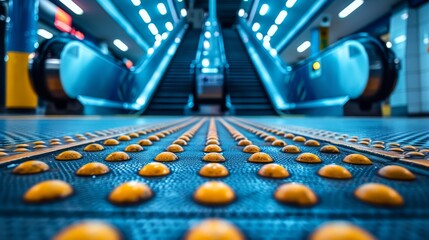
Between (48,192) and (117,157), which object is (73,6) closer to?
(117,157)

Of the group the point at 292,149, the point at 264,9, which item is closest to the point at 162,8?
the point at 264,9

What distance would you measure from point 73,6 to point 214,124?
10.2 metres

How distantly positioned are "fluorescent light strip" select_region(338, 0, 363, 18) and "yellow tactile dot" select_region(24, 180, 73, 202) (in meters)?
11.5

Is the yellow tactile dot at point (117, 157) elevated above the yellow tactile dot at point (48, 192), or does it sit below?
below

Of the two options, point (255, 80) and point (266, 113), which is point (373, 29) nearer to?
point (255, 80)

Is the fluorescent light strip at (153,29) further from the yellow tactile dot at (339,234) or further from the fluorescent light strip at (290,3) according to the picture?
the yellow tactile dot at (339,234)

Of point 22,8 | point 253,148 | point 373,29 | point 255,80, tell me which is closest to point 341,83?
point 255,80

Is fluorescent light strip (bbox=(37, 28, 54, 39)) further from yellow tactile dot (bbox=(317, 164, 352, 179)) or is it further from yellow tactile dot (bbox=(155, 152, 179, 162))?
yellow tactile dot (bbox=(317, 164, 352, 179))

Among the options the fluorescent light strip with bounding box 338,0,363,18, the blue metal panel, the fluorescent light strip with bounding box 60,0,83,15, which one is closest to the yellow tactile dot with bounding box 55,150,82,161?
the blue metal panel

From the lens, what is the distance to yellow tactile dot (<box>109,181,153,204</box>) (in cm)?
55

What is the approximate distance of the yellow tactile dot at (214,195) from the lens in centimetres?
56

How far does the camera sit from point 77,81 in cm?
600

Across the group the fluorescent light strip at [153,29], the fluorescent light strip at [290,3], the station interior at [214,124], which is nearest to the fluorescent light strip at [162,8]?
the station interior at [214,124]

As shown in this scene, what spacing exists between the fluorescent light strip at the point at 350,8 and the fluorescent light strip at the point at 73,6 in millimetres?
10691
